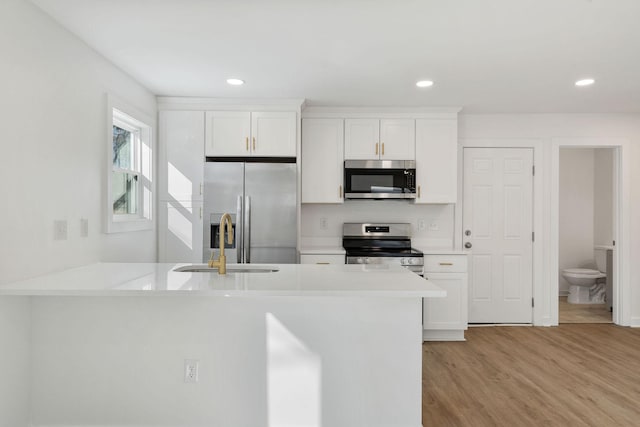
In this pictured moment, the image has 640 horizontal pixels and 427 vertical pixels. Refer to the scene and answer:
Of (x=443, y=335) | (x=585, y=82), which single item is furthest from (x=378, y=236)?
(x=585, y=82)

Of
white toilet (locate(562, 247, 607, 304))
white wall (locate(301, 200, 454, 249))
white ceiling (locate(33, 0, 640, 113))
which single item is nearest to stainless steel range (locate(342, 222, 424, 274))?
white wall (locate(301, 200, 454, 249))

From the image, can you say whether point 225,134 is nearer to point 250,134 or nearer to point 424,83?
point 250,134

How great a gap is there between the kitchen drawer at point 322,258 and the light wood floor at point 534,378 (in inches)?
46.9

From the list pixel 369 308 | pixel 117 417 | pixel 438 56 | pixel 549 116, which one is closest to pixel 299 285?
pixel 369 308

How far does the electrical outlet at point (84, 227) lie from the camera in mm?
2869

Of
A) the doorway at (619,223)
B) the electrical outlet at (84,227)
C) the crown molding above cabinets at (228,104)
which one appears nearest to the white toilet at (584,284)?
the doorway at (619,223)

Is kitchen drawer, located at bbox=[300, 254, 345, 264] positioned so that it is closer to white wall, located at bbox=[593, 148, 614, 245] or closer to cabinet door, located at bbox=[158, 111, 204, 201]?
cabinet door, located at bbox=[158, 111, 204, 201]

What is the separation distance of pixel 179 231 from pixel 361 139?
2.09 metres

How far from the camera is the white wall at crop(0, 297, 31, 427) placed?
2193 mm

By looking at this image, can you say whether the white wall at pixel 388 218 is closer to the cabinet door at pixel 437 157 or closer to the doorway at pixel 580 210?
the cabinet door at pixel 437 157

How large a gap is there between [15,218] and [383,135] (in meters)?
3.39

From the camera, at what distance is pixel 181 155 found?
425cm

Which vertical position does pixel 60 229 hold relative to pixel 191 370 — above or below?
above

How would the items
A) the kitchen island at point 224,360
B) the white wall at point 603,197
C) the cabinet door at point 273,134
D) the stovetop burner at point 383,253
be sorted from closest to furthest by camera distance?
the kitchen island at point 224,360 → the cabinet door at point 273,134 → the stovetop burner at point 383,253 → the white wall at point 603,197
